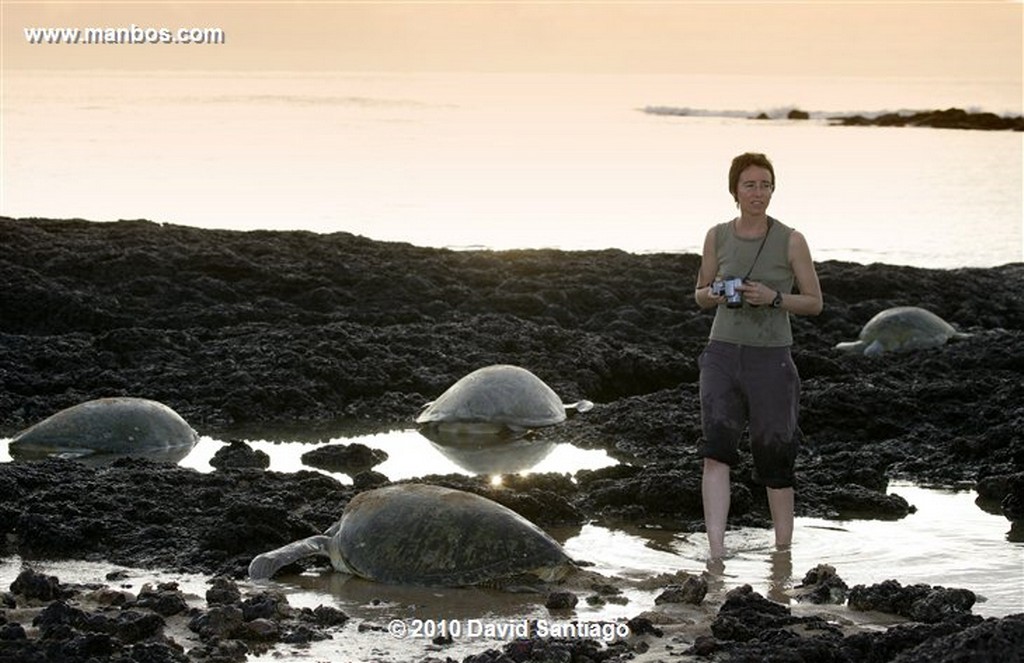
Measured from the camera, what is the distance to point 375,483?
941 centimetres

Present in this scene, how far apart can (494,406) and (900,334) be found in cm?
544

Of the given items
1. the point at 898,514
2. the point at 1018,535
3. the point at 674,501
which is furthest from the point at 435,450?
the point at 1018,535

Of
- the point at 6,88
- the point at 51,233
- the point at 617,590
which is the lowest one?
the point at 617,590

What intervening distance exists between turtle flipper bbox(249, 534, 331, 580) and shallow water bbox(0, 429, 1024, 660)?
0.29 ft

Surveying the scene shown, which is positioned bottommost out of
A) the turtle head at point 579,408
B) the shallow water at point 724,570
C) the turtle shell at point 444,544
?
the shallow water at point 724,570

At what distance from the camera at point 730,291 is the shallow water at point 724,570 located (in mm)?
1363

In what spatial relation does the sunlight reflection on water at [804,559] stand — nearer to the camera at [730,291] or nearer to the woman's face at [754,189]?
the camera at [730,291]

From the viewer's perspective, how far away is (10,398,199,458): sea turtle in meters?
10.3

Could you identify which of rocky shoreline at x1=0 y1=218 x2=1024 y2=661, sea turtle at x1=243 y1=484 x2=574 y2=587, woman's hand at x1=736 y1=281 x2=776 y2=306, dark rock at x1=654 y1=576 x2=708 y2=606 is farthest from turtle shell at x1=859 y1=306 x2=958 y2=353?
dark rock at x1=654 y1=576 x2=708 y2=606

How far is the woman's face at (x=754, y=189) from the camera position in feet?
24.8

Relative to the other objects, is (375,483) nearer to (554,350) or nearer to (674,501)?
(674,501)

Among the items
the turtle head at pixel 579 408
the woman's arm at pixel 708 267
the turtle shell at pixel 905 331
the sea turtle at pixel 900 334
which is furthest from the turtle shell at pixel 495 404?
the turtle shell at pixel 905 331

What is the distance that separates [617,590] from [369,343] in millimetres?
7014

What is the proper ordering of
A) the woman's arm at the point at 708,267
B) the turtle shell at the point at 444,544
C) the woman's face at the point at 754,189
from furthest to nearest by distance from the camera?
the woman's arm at the point at 708,267 < the woman's face at the point at 754,189 < the turtle shell at the point at 444,544
